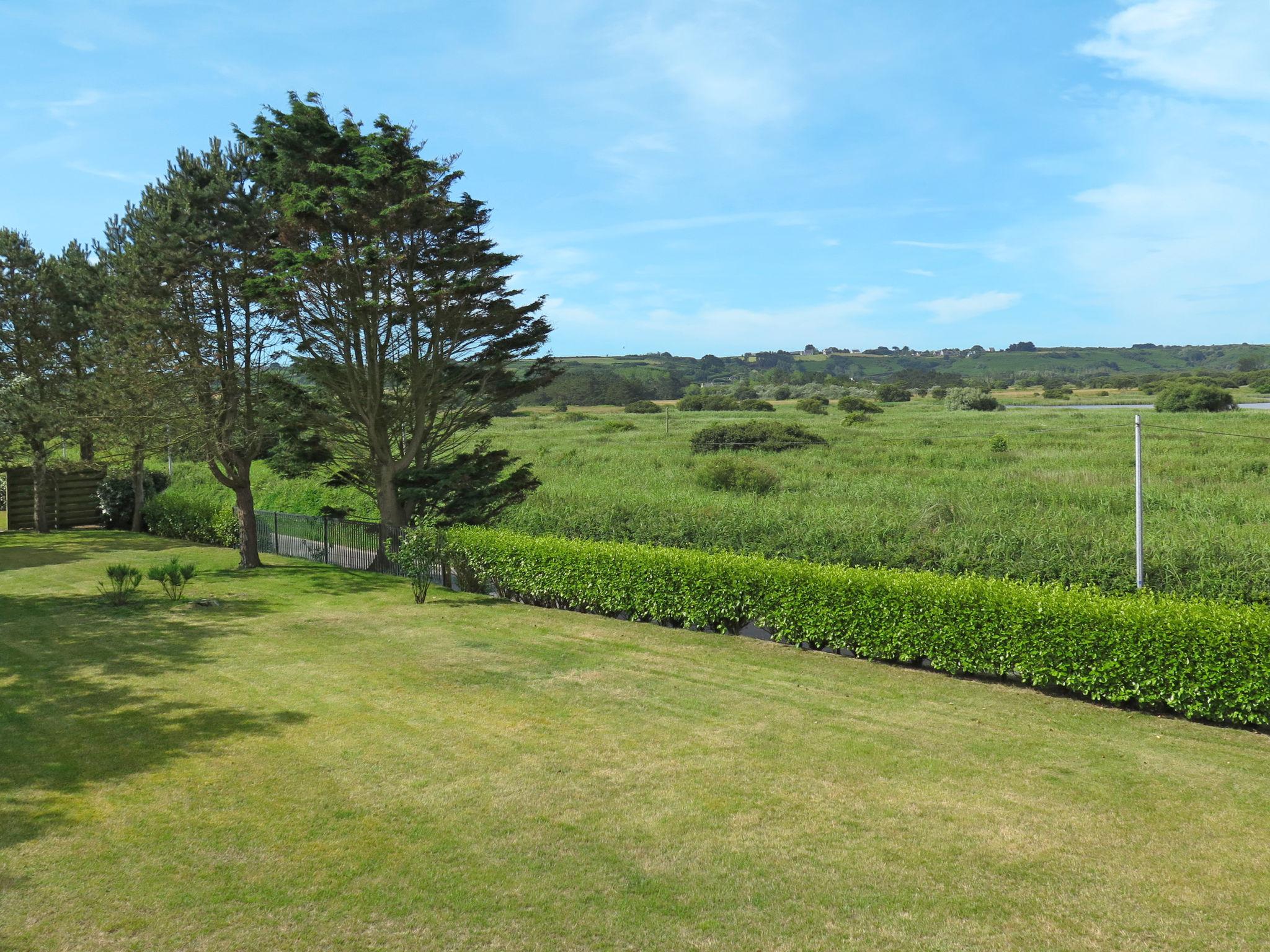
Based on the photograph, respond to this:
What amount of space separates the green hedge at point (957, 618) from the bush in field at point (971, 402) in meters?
53.8

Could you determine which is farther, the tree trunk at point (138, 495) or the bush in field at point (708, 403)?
the bush in field at point (708, 403)

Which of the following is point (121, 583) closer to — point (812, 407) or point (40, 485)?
point (40, 485)

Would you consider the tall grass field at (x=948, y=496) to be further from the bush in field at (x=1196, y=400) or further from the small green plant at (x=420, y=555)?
the small green plant at (x=420, y=555)

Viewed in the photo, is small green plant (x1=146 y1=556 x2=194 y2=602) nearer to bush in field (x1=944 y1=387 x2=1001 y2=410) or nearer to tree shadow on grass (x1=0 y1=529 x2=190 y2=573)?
tree shadow on grass (x1=0 y1=529 x2=190 y2=573)

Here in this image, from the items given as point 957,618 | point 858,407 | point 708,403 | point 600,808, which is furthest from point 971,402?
point 600,808

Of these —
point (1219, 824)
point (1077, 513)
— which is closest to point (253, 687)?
point (1219, 824)

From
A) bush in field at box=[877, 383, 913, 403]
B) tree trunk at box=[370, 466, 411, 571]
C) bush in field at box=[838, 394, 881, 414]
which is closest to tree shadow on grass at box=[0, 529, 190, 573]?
tree trunk at box=[370, 466, 411, 571]

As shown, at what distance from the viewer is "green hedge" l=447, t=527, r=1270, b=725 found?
30.9 ft

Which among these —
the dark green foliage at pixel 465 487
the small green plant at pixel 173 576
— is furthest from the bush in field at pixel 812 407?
the small green plant at pixel 173 576

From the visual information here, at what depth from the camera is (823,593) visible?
12.5m

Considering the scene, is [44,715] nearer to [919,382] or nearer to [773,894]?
[773,894]

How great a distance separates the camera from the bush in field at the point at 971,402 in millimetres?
63044

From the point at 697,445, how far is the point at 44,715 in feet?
115

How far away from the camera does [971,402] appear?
64.4 metres
